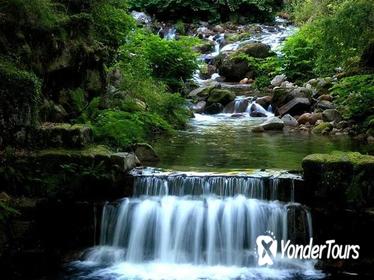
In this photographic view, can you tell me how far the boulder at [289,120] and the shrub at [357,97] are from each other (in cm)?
135

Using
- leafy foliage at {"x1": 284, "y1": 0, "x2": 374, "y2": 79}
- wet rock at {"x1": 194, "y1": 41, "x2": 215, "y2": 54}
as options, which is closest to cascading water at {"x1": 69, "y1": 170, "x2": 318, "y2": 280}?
leafy foliage at {"x1": 284, "y1": 0, "x2": 374, "y2": 79}

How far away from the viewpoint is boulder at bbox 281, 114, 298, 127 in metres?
14.4

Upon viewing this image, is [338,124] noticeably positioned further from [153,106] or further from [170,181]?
[170,181]

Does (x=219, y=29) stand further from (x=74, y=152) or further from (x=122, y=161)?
(x=74, y=152)

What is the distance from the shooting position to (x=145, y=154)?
937 centimetres

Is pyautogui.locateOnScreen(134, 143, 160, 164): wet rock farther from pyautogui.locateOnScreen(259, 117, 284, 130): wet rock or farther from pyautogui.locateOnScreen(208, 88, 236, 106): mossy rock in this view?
pyautogui.locateOnScreen(208, 88, 236, 106): mossy rock

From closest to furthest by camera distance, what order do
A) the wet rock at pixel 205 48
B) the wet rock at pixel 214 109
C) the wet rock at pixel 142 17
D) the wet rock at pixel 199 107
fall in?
1. the wet rock at pixel 214 109
2. the wet rock at pixel 199 107
3. the wet rock at pixel 205 48
4. the wet rock at pixel 142 17

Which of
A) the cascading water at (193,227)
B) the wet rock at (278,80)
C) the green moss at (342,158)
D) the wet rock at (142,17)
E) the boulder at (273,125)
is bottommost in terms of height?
the cascading water at (193,227)

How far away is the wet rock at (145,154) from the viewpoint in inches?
364

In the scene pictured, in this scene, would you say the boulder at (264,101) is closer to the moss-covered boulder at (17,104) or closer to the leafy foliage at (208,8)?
the moss-covered boulder at (17,104)

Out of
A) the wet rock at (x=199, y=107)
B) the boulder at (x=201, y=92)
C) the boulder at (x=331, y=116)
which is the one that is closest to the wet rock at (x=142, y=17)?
the boulder at (x=201, y=92)

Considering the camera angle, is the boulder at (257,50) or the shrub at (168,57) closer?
the shrub at (168,57)

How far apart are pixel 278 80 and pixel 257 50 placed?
165 inches

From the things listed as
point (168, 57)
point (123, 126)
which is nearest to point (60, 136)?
point (123, 126)
